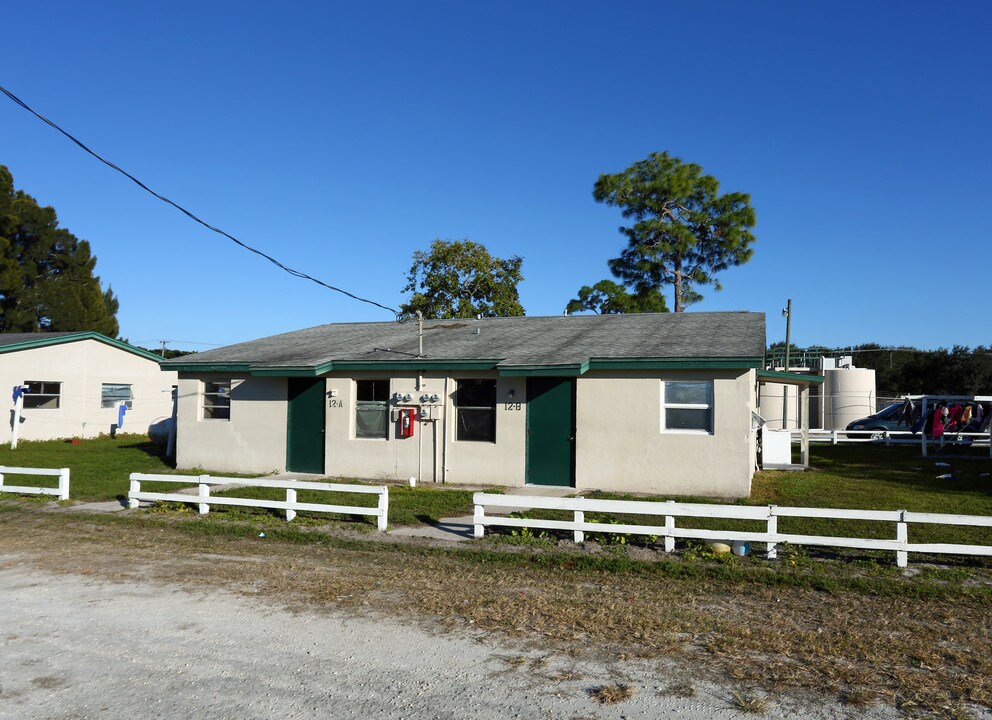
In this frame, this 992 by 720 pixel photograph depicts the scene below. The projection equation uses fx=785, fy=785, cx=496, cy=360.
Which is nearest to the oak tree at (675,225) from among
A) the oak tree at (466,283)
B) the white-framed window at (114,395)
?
the oak tree at (466,283)

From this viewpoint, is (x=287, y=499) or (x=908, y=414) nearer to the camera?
(x=287, y=499)

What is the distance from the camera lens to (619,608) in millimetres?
7281

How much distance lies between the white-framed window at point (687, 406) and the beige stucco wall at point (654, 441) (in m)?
0.12

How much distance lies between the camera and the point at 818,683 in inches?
211

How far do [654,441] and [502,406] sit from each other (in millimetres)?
3104

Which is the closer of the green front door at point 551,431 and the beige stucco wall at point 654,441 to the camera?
the beige stucco wall at point 654,441

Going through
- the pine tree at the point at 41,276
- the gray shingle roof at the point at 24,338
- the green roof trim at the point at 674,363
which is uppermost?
the pine tree at the point at 41,276

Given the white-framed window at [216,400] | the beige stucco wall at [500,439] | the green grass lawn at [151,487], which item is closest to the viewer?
the green grass lawn at [151,487]

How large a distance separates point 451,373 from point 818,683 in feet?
38.2

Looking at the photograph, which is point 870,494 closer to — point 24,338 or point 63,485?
point 63,485

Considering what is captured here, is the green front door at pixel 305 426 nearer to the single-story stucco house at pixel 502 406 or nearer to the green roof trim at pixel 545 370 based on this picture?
the single-story stucco house at pixel 502 406

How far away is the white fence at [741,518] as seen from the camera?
8891mm

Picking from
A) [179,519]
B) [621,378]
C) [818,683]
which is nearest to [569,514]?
[621,378]

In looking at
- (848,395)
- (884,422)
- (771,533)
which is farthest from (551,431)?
(848,395)
